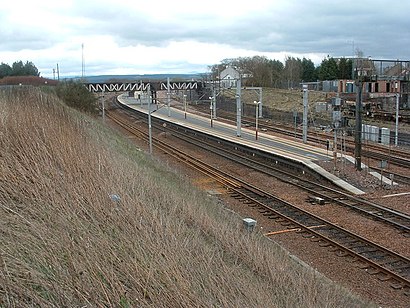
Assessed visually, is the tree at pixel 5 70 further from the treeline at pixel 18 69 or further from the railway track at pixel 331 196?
the railway track at pixel 331 196

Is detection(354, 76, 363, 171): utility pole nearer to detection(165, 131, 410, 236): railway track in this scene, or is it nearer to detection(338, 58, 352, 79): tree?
detection(165, 131, 410, 236): railway track

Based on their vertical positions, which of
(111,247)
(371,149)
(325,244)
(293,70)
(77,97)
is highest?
(293,70)

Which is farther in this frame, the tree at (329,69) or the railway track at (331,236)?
the tree at (329,69)

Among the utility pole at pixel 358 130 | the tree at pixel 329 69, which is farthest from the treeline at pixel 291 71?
the utility pole at pixel 358 130

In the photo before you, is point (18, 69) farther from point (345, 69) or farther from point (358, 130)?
point (358, 130)

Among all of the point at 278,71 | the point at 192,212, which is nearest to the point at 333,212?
the point at 192,212

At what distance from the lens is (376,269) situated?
10.9 m

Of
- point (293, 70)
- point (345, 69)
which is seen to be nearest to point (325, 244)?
point (345, 69)

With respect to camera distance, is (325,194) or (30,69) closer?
(325,194)

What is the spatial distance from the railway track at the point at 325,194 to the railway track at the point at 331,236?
5.53 feet

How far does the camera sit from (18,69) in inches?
3531

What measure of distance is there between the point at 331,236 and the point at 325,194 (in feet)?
17.1

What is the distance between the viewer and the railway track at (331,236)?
10742 millimetres

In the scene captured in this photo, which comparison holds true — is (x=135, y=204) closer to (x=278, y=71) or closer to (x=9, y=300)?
(x=9, y=300)
